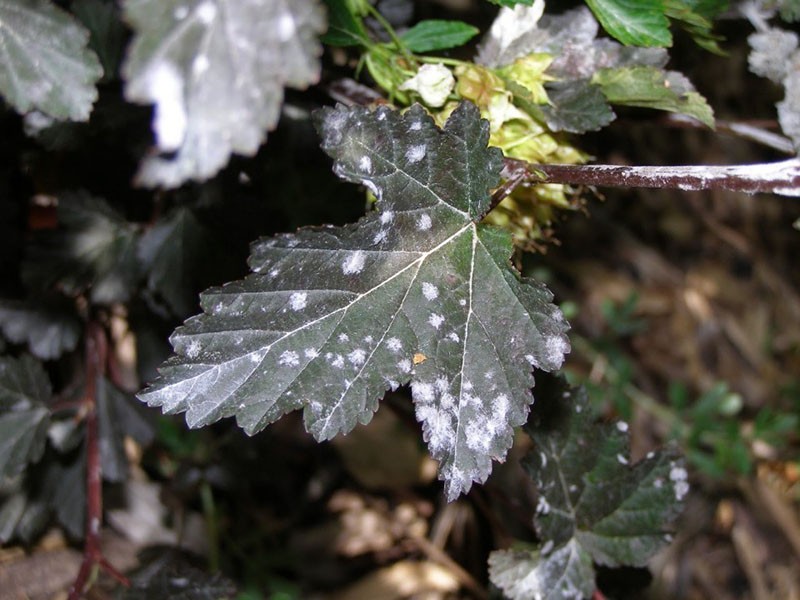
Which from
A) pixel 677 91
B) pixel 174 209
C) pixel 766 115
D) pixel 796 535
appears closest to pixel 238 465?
pixel 174 209

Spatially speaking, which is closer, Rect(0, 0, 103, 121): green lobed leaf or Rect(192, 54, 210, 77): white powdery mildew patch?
Rect(192, 54, 210, 77): white powdery mildew patch

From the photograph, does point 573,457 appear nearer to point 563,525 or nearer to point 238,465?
point 563,525

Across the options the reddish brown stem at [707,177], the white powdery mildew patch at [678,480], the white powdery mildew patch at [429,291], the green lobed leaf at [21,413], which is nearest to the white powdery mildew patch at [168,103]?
the white powdery mildew patch at [429,291]

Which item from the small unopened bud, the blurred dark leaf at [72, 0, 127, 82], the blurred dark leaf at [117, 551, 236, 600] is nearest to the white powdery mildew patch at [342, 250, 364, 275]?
the small unopened bud

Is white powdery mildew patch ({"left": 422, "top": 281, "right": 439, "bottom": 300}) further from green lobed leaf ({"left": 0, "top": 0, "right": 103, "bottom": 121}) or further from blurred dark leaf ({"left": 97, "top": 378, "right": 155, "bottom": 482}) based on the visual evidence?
blurred dark leaf ({"left": 97, "top": 378, "right": 155, "bottom": 482})

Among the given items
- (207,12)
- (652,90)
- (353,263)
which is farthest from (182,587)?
(652,90)
